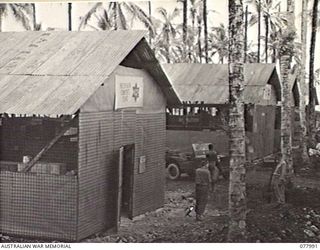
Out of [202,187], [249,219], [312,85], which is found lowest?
[249,219]

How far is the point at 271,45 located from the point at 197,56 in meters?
0.54

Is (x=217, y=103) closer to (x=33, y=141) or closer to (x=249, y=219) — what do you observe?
(x=249, y=219)

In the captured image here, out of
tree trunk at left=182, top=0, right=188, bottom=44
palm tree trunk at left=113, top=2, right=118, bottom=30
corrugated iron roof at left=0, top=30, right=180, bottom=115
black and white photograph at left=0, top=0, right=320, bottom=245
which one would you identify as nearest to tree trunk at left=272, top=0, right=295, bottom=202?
black and white photograph at left=0, top=0, right=320, bottom=245

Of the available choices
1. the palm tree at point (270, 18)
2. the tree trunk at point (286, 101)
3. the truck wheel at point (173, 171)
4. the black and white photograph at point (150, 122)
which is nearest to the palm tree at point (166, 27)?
the black and white photograph at point (150, 122)

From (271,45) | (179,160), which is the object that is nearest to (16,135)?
(179,160)

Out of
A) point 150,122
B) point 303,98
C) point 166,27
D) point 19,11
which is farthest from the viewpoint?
point 150,122

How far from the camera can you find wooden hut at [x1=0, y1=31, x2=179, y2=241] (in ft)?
13.1

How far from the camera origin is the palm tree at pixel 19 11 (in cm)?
410

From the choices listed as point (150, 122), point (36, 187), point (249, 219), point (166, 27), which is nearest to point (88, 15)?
point (166, 27)

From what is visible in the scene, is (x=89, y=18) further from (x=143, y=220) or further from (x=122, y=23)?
(x=143, y=220)

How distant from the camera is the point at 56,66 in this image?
411cm

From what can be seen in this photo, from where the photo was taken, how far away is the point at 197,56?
15.3 ft

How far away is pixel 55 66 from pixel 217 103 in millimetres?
1186

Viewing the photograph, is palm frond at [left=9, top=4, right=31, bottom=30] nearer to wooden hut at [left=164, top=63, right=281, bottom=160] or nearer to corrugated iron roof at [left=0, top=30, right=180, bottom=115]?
corrugated iron roof at [left=0, top=30, right=180, bottom=115]
